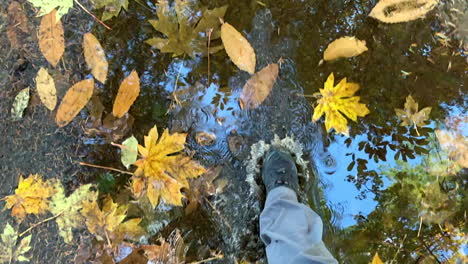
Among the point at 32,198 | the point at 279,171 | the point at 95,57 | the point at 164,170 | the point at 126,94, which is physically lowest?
the point at 32,198

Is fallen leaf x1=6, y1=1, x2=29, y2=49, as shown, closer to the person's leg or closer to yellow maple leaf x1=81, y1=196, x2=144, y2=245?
yellow maple leaf x1=81, y1=196, x2=144, y2=245

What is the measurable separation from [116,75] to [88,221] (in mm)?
628

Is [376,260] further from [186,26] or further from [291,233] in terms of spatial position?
[186,26]

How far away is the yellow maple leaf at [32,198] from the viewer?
1554mm

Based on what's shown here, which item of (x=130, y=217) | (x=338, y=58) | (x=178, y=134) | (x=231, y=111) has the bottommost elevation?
(x=130, y=217)

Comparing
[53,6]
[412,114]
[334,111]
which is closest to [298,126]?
[334,111]

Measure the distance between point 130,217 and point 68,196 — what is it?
28cm

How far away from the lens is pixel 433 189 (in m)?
1.54

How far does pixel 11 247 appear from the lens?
156cm

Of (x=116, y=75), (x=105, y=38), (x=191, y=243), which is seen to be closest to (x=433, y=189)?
(x=191, y=243)

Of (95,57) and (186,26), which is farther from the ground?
(186,26)

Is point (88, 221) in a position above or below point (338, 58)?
Answer: below

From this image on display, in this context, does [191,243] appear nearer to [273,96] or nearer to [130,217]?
[130,217]

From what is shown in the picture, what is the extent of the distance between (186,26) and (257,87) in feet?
1.29
